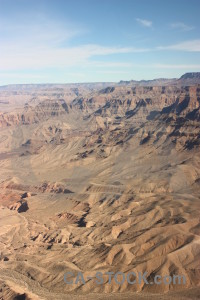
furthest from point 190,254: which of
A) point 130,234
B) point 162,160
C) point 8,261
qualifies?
point 162,160

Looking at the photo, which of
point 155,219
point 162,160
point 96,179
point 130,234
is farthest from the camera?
point 162,160

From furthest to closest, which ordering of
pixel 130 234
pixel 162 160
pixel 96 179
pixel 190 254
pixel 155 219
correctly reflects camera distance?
pixel 162 160 → pixel 96 179 → pixel 155 219 → pixel 130 234 → pixel 190 254

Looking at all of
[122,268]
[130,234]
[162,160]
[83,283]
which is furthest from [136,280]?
[162,160]

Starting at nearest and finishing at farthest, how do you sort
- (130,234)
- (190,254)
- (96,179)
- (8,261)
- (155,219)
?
1. (190,254)
2. (8,261)
3. (130,234)
4. (155,219)
5. (96,179)

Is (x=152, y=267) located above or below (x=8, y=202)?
above

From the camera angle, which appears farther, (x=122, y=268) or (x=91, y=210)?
(x=91, y=210)

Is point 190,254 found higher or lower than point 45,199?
higher

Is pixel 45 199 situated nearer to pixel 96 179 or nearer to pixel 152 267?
pixel 96 179

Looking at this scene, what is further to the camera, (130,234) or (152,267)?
(130,234)

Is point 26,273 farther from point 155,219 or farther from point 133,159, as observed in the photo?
point 133,159
